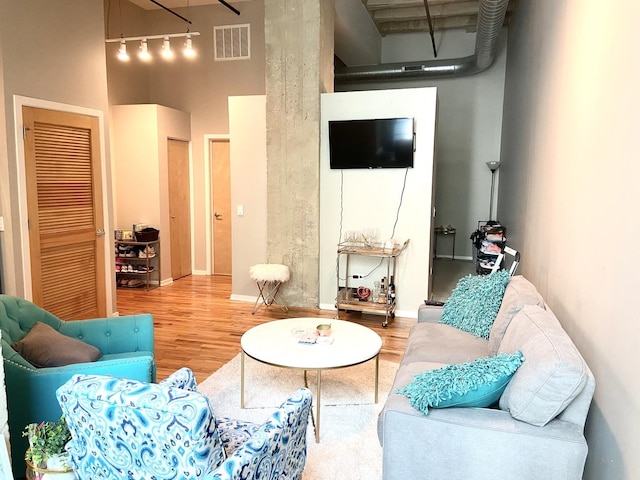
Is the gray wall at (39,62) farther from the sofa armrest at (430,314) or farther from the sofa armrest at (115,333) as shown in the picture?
the sofa armrest at (430,314)

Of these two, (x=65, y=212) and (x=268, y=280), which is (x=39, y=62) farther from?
(x=268, y=280)

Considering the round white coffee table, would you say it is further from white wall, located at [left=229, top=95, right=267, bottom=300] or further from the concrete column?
white wall, located at [left=229, top=95, right=267, bottom=300]

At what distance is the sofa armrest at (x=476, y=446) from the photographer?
5.33 feet

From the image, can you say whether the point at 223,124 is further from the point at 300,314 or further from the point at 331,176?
the point at 300,314

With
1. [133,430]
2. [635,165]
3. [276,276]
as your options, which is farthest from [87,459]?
[276,276]

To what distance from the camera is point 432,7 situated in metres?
7.07

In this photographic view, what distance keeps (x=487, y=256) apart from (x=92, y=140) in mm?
4576

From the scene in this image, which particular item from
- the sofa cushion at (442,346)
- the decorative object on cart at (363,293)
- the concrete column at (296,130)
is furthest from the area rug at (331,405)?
the concrete column at (296,130)

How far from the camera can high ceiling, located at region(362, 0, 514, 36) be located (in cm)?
680

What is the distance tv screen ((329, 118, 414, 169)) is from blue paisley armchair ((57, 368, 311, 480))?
12.2ft

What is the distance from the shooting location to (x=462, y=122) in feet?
26.9

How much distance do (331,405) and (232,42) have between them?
5580 mm

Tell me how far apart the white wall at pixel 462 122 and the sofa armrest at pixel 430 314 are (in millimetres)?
5103

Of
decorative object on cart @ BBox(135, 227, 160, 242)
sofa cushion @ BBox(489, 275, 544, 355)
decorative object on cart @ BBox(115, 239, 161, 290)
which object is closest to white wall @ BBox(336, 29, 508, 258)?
decorative object on cart @ BBox(135, 227, 160, 242)
